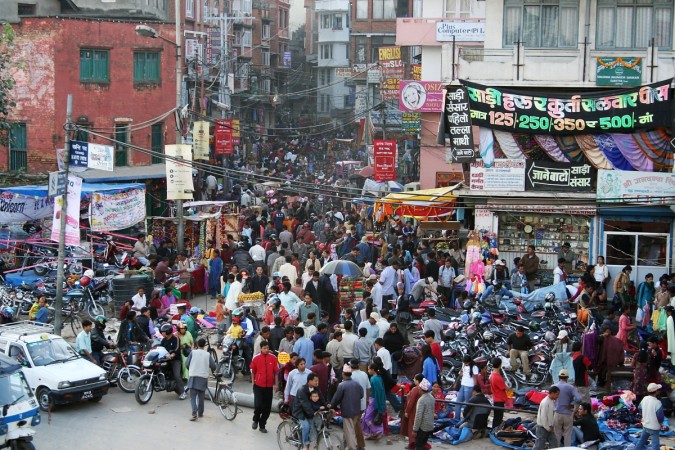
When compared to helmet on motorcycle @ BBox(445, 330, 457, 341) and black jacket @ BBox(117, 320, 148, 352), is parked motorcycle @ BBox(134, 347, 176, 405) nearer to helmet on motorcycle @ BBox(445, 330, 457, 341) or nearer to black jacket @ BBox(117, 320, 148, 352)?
black jacket @ BBox(117, 320, 148, 352)

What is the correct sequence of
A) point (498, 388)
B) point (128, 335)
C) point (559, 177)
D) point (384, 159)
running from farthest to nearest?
1. point (384, 159)
2. point (559, 177)
3. point (128, 335)
4. point (498, 388)

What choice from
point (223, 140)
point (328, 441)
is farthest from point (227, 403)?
point (223, 140)

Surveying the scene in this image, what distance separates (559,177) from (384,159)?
11.6 meters

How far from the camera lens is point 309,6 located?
99000mm

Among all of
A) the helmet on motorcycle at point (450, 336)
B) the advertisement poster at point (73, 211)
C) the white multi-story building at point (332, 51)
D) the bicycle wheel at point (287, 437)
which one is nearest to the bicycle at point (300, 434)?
the bicycle wheel at point (287, 437)

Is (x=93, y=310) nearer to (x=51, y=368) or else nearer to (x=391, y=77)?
(x=51, y=368)

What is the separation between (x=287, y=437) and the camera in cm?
1622

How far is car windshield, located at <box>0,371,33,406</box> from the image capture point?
15617 millimetres

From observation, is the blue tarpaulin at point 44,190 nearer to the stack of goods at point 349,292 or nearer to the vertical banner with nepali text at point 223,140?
the stack of goods at point 349,292

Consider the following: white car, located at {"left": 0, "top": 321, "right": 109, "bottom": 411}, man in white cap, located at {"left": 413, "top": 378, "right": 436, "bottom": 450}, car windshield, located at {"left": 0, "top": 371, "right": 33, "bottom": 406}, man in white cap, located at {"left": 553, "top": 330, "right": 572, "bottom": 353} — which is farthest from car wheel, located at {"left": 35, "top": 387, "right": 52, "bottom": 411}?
man in white cap, located at {"left": 553, "top": 330, "right": 572, "bottom": 353}

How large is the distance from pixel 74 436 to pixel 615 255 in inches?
608

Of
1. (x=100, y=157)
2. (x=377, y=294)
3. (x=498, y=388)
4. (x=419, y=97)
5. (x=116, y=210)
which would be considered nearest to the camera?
(x=498, y=388)

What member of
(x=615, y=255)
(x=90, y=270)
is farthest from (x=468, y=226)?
(x=90, y=270)

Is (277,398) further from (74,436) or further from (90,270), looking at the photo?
(90,270)
